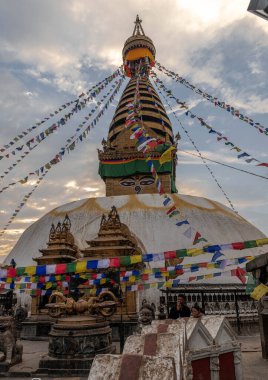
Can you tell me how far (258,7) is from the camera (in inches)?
62.6

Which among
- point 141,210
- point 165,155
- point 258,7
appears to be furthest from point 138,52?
point 258,7

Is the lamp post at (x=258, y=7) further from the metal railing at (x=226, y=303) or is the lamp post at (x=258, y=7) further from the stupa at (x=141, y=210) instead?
the stupa at (x=141, y=210)

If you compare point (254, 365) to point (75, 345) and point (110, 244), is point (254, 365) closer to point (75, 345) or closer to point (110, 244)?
point (75, 345)

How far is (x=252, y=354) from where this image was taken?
6.74 m

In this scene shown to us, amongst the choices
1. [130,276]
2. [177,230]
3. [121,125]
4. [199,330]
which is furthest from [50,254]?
[121,125]

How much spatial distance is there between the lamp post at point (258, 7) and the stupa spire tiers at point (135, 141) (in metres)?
21.7

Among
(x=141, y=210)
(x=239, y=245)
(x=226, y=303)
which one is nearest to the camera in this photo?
(x=239, y=245)

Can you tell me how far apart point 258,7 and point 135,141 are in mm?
26484

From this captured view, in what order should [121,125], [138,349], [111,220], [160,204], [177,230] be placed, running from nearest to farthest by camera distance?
[138,349]
[111,220]
[177,230]
[160,204]
[121,125]

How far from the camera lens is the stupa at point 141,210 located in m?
18.8

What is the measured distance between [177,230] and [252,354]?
1250 cm

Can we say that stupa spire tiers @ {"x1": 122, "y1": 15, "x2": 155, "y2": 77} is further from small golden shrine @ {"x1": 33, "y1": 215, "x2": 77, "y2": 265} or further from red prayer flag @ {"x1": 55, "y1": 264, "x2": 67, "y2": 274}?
red prayer flag @ {"x1": 55, "y1": 264, "x2": 67, "y2": 274}

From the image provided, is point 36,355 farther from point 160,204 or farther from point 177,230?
point 160,204

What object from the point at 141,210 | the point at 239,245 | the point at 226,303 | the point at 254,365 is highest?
the point at 141,210
